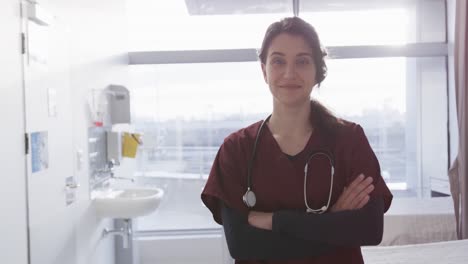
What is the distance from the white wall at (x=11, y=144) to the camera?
1.59 m

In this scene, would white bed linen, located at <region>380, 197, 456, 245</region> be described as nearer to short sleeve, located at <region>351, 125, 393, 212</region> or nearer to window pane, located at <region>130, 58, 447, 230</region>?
window pane, located at <region>130, 58, 447, 230</region>

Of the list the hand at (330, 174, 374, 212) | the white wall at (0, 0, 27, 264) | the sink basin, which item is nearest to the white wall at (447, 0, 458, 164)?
the sink basin

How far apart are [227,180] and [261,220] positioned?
136 mm

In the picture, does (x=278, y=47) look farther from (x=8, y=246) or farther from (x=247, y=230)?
(x=8, y=246)

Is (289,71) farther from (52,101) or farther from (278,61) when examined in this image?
(52,101)

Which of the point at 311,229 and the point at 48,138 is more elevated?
the point at 48,138

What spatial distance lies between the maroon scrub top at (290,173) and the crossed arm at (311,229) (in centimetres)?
3

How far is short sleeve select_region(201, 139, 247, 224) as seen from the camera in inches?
42.3

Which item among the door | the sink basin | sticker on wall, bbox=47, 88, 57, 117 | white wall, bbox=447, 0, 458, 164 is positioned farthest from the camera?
white wall, bbox=447, 0, 458, 164

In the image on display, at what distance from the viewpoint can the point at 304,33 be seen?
107 centimetres

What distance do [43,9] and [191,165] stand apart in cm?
190

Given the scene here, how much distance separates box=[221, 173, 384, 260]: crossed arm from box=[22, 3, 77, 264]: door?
1.20 metres

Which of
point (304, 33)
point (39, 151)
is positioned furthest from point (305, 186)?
point (39, 151)

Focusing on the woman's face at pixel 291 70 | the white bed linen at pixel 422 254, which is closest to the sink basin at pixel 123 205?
the white bed linen at pixel 422 254
